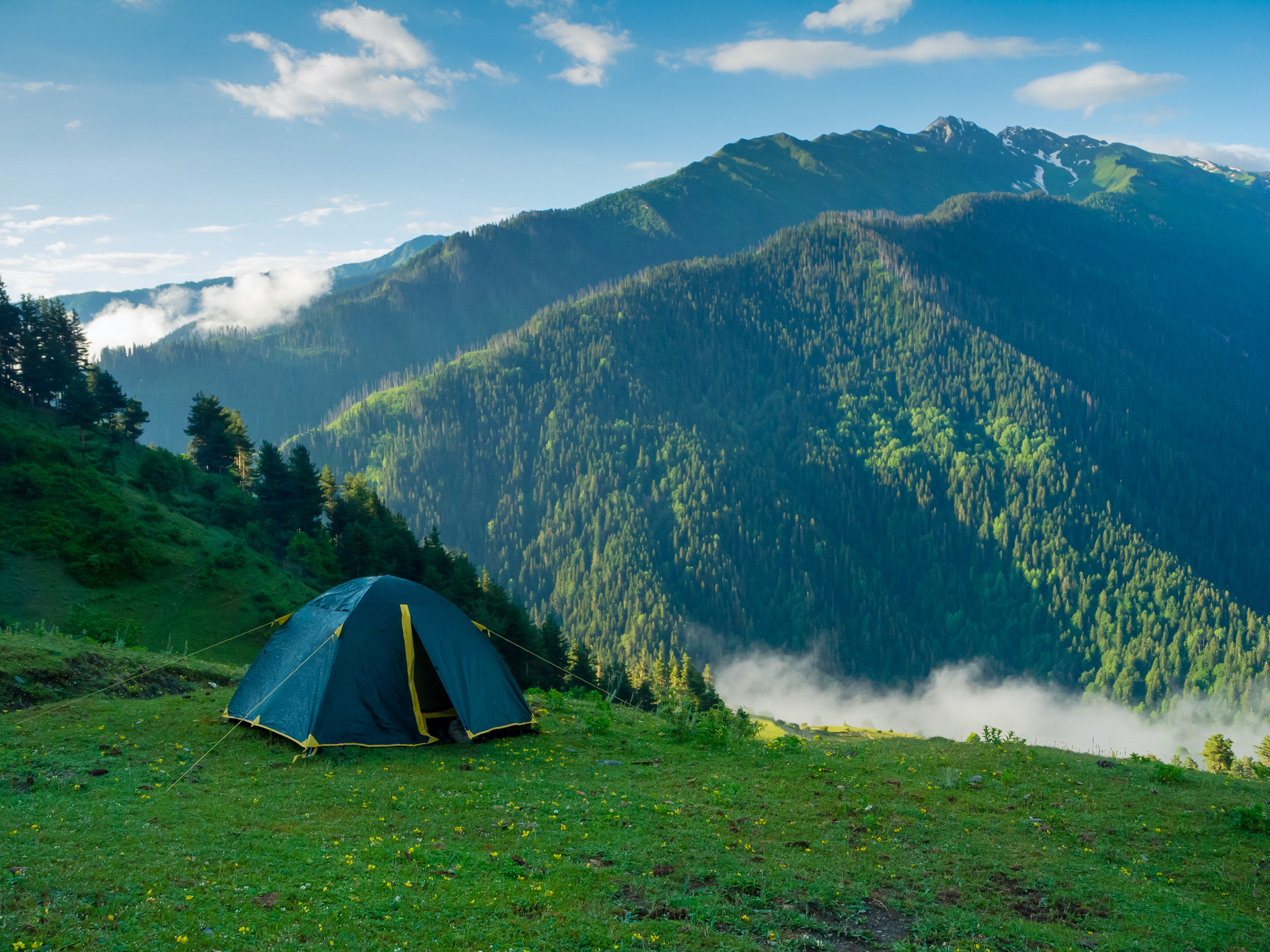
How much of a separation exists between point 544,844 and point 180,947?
6.05 m

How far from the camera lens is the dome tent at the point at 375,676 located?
62.2ft

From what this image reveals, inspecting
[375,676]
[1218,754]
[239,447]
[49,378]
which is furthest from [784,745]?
[239,447]

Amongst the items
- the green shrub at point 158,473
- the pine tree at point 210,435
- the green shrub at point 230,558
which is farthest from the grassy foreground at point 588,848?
the pine tree at point 210,435

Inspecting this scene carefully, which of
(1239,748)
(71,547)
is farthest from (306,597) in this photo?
(1239,748)

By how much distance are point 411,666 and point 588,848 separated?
9.09m

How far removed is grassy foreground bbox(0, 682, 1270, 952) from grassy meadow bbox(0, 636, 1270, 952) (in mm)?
55

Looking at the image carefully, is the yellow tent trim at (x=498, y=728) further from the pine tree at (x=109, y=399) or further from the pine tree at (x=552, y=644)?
the pine tree at (x=109, y=399)

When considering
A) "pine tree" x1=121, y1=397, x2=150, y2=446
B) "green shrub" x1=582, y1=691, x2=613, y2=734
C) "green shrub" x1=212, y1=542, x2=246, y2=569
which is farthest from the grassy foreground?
"pine tree" x1=121, y1=397, x2=150, y2=446

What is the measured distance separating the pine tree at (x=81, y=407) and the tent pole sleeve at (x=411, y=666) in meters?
47.1

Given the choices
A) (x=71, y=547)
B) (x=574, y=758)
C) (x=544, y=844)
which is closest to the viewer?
(x=544, y=844)

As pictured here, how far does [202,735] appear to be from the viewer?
18531 mm

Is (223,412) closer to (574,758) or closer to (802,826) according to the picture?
(574,758)

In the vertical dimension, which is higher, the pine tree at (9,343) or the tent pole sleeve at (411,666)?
the pine tree at (9,343)

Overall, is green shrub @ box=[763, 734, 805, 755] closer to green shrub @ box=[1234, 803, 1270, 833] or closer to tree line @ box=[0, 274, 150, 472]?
green shrub @ box=[1234, 803, 1270, 833]
